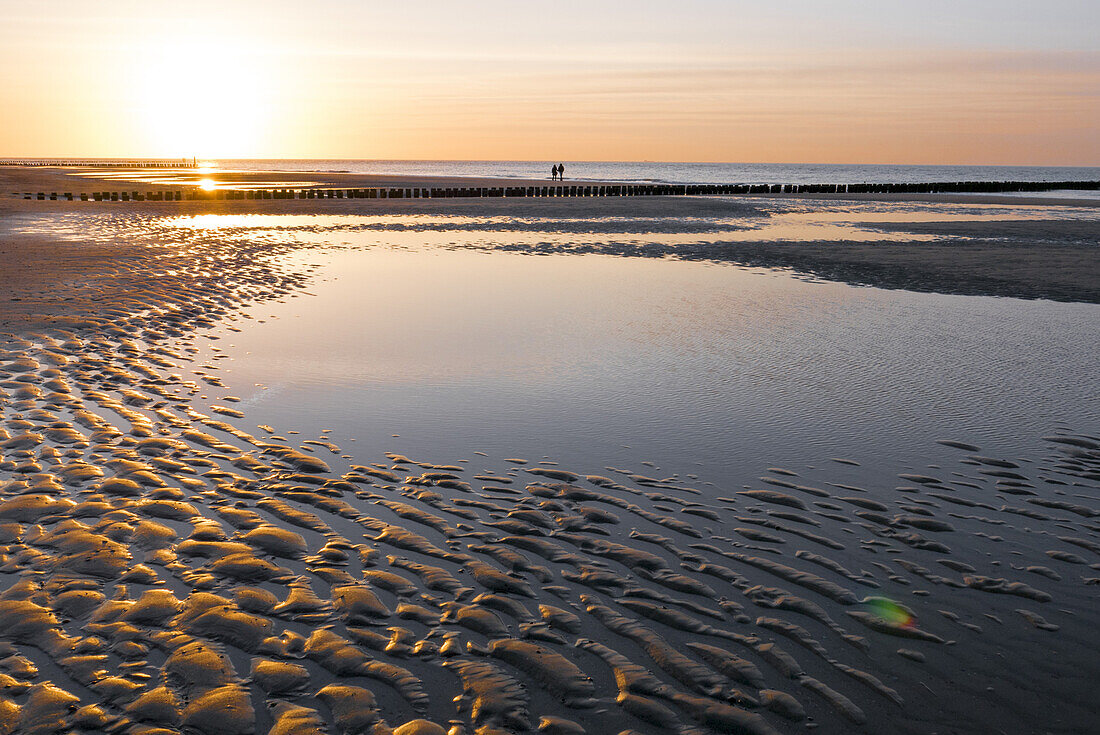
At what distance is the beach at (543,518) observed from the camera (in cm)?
411

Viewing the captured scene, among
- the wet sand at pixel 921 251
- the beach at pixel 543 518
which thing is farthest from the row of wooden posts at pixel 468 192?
the beach at pixel 543 518

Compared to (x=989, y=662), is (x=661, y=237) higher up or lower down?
higher up

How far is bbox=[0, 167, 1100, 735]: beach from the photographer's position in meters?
4.11

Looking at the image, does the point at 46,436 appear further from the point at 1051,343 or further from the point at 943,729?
the point at 1051,343

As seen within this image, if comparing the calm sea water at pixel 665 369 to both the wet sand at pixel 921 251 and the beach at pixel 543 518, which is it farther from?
the wet sand at pixel 921 251

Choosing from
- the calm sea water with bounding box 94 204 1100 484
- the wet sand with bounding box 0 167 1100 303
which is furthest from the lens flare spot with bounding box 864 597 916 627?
the wet sand with bounding box 0 167 1100 303

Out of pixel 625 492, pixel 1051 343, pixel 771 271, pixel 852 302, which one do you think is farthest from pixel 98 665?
pixel 771 271

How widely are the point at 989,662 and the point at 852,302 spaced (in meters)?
13.0

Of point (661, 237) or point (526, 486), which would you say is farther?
point (661, 237)

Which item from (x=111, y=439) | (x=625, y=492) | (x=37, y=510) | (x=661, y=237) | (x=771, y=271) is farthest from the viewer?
(x=661, y=237)

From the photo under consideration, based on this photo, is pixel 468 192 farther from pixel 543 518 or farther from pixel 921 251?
pixel 543 518

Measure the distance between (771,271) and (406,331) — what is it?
11.6 metres

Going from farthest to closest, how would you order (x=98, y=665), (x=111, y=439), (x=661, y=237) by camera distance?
(x=661, y=237) → (x=111, y=439) → (x=98, y=665)

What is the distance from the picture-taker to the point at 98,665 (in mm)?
4191
